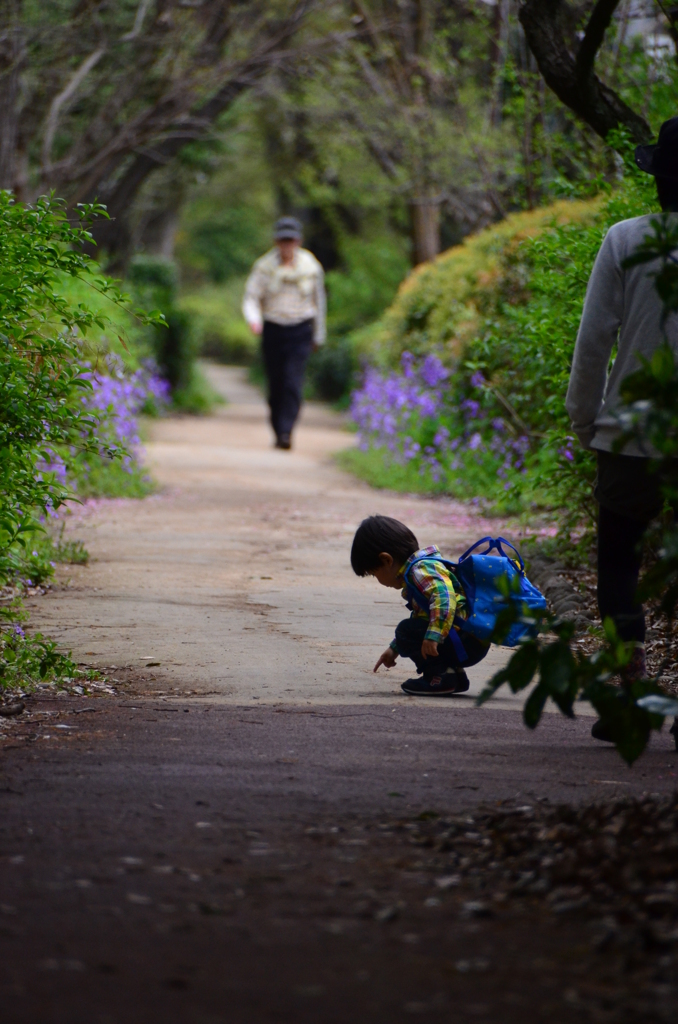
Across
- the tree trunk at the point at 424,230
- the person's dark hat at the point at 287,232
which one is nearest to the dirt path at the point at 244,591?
the person's dark hat at the point at 287,232

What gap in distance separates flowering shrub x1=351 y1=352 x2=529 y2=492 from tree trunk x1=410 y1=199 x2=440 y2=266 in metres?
5.37

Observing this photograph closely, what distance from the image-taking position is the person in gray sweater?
12.0 feet

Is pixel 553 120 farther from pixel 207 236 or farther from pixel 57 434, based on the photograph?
pixel 207 236

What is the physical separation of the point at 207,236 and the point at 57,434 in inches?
1982

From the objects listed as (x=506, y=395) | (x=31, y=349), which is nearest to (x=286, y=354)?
(x=506, y=395)

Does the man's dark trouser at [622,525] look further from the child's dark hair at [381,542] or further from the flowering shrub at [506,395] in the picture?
the flowering shrub at [506,395]

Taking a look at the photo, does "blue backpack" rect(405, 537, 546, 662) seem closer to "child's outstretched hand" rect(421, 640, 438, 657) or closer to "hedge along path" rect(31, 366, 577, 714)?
"child's outstretched hand" rect(421, 640, 438, 657)

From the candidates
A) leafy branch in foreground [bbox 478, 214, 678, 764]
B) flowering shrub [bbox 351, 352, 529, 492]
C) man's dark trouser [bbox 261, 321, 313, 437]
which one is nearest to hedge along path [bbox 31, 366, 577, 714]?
flowering shrub [bbox 351, 352, 529, 492]

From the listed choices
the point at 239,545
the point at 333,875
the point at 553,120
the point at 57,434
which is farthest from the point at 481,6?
the point at 333,875

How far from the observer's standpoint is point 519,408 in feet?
29.8

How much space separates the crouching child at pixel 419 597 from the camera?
4336 millimetres

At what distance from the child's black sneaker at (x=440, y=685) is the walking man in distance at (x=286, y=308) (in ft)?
29.6

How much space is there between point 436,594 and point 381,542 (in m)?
0.28

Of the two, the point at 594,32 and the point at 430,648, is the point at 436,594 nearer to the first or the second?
the point at 430,648
